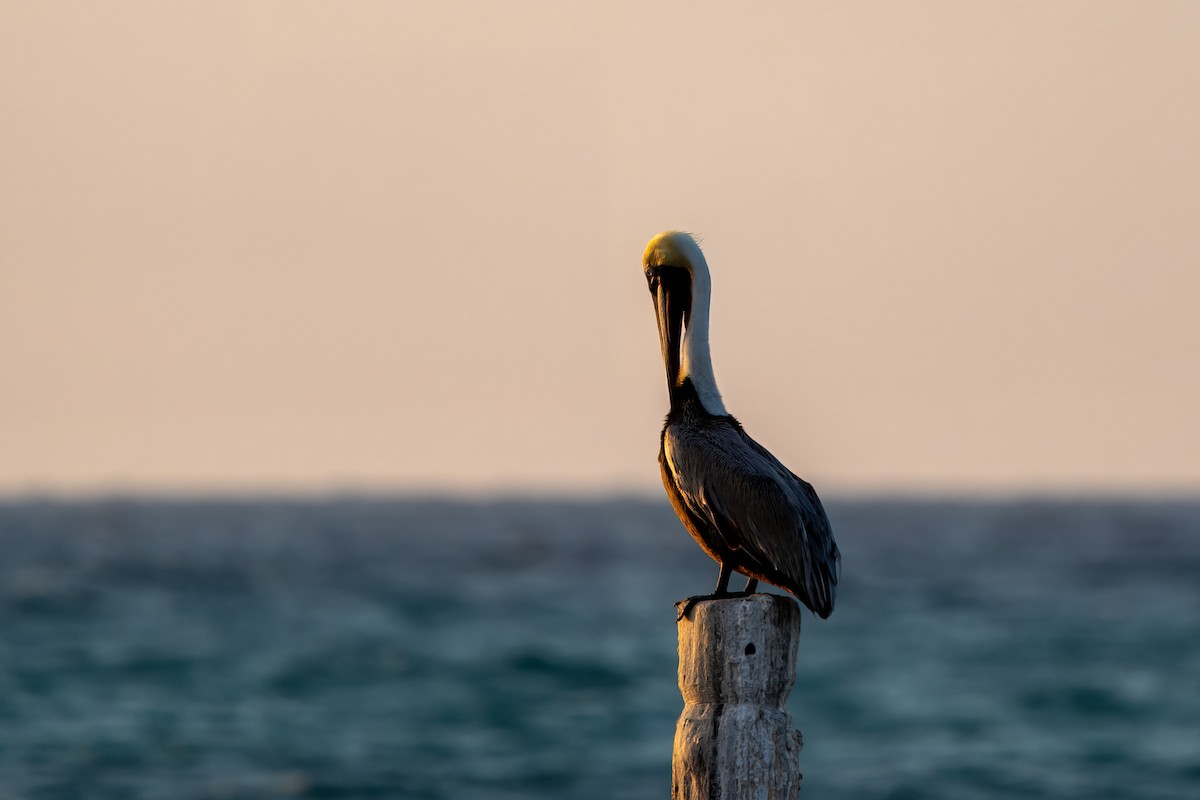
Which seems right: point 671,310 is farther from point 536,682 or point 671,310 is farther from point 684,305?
point 536,682

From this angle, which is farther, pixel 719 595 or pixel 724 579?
pixel 724 579

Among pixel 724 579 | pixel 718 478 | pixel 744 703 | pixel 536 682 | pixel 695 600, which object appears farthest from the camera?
pixel 536 682

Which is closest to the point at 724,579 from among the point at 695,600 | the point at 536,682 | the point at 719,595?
the point at 719,595

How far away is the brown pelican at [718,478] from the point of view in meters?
7.12

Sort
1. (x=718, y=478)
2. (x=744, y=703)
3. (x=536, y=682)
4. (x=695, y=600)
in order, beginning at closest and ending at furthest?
(x=744, y=703) → (x=695, y=600) → (x=718, y=478) → (x=536, y=682)

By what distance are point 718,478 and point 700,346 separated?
0.63 meters

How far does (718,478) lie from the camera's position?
7.25m

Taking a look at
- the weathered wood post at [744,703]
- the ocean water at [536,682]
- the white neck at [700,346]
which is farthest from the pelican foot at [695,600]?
the ocean water at [536,682]

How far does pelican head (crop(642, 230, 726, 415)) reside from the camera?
7.44 m

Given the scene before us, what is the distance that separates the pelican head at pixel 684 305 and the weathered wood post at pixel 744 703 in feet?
3.86

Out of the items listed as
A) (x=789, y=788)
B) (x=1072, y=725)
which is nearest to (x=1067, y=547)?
(x=1072, y=725)

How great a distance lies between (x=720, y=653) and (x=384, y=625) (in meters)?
32.4

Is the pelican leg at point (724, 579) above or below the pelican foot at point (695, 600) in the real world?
above

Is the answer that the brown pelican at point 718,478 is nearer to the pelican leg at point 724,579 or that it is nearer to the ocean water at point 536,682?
the pelican leg at point 724,579
